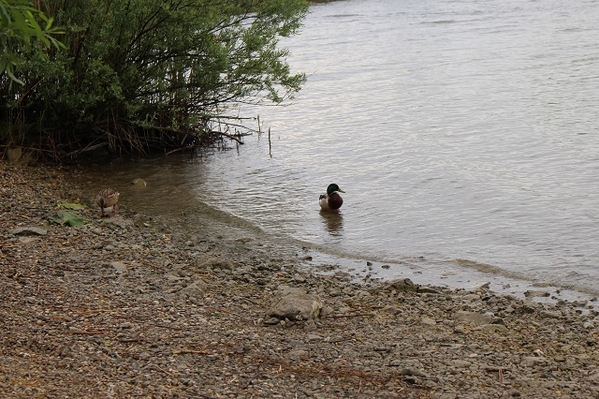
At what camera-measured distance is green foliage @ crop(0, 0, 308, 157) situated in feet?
41.9

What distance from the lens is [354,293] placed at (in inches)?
340

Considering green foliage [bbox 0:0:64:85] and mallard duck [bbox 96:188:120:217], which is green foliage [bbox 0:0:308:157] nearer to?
mallard duck [bbox 96:188:120:217]

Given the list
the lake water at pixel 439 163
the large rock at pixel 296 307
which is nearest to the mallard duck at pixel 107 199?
the lake water at pixel 439 163

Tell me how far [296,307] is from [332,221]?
4217 millimetres

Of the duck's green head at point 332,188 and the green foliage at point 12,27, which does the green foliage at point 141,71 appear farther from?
the green foliage at point 12,27

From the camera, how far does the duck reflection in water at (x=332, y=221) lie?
11.2 m

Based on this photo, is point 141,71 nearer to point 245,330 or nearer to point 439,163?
point 439,163

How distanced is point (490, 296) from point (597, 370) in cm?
204

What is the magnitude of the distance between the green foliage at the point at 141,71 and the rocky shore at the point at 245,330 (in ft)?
11.3

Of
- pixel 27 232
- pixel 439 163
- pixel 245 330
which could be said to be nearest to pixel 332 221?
pixel 439 163

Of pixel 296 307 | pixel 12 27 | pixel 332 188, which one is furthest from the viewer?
pixel 332 188

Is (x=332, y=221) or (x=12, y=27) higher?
(x=12, y=27)

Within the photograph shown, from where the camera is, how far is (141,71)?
13500 millimetres

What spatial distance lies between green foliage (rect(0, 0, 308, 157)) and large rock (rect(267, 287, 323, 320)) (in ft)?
19.8
